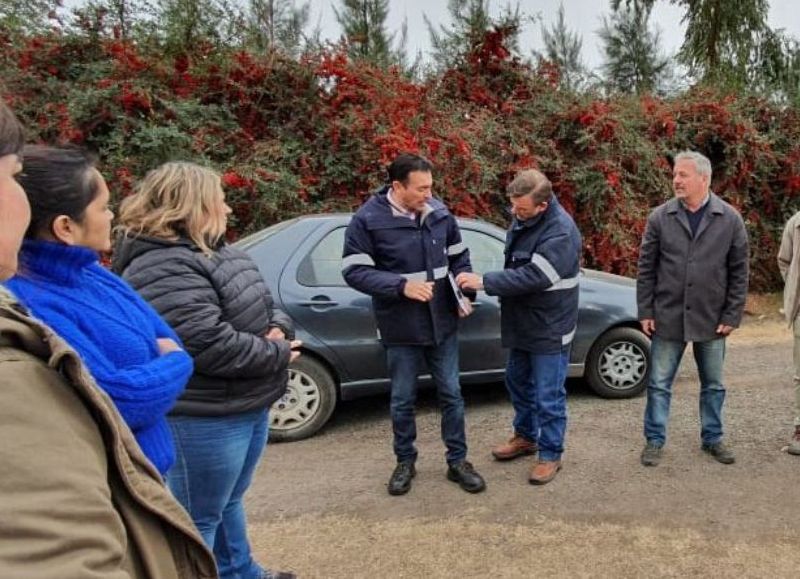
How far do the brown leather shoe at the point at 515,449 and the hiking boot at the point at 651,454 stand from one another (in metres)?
0.66

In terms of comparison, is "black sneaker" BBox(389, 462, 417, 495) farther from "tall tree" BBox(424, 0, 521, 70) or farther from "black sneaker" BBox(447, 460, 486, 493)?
"tall tree" BBox(424, 0, 521, 70)

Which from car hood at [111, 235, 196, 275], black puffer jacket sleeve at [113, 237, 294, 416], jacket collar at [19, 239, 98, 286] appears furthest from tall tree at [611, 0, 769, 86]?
jacket collar at [19, 239, 98, 286]

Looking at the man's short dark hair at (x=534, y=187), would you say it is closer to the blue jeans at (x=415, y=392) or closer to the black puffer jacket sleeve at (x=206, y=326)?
the blue jeans at (x=415, y=392)

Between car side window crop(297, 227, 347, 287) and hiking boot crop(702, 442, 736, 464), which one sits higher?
car side window crop(297, 227, 347, 287)

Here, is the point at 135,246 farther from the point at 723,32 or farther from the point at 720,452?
the point at 723,32

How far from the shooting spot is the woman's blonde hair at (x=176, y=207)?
7.39ft

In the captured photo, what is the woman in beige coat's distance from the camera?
2.64 ft

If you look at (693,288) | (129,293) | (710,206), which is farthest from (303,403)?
(129,293)

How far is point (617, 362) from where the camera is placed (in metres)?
5.35

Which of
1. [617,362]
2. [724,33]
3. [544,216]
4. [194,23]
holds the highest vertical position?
[724,33]

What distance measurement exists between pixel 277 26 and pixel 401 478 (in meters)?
8.44

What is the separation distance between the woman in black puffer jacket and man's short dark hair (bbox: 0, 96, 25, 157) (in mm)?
1232

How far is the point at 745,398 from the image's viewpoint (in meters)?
5.35

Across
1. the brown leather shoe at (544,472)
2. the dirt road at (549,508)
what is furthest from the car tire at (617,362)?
the brown leather shoe at (544,472)
